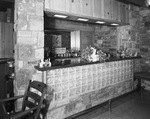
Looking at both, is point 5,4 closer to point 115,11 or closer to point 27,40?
point 27,40

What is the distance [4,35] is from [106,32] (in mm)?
3419

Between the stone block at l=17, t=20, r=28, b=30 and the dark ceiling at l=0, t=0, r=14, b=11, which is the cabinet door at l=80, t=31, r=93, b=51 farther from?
the stone block at l=17, t=20, r=28, b=30

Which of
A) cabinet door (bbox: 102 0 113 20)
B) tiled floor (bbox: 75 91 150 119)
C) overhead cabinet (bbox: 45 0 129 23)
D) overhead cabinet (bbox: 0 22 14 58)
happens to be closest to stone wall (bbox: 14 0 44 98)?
overhead cabinet (bbox: 45 0 129 23)

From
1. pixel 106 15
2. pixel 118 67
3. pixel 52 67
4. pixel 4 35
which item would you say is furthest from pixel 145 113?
pixel 4 35

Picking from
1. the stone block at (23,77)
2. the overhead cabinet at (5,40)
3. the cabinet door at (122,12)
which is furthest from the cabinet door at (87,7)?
the overhead cabinet at (5,40)

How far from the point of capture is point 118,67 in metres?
3.15

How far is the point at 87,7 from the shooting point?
2709mm

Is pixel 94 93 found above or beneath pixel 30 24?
beneath

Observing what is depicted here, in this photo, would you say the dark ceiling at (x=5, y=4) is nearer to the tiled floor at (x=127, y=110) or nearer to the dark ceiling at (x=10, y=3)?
the dark ceiling at (x=10, y=3)

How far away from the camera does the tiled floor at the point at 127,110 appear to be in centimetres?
234

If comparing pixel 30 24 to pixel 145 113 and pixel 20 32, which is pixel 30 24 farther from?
pixel 145 113

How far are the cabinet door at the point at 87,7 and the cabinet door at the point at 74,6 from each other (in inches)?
3.8

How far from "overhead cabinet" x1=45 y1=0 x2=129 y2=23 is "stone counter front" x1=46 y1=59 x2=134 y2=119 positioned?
1110 mm

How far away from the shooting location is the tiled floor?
2.34 meters
